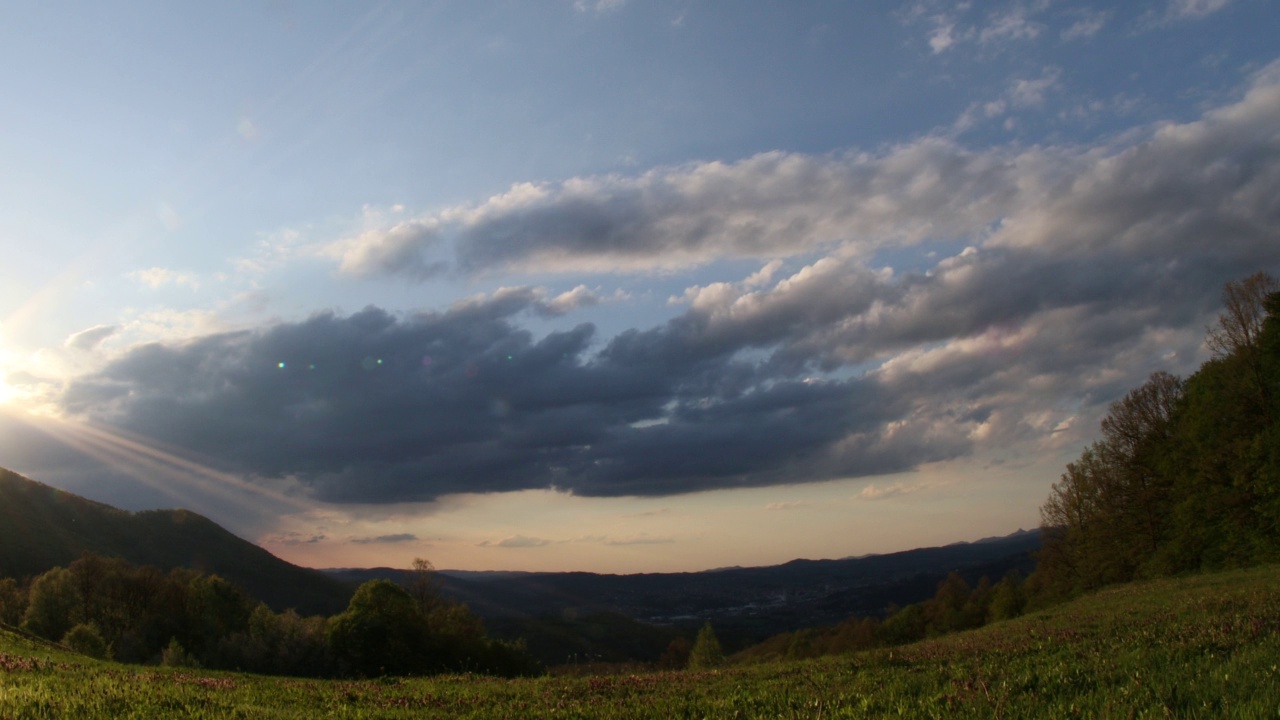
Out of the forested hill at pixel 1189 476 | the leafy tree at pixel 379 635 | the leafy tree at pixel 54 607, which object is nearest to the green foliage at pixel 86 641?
the leafy tree at pixel 379 635

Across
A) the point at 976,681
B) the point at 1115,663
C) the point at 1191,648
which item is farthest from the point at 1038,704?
the point at 1191,648

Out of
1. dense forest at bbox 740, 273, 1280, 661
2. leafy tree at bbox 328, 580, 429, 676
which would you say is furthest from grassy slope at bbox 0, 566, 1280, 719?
leafy tree at bbox 328, 580, 429, 676

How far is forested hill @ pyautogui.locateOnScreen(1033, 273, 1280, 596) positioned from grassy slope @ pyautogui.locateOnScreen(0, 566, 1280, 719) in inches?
1782

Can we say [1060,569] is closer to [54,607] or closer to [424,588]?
[424,588]

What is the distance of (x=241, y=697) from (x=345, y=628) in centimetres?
4920

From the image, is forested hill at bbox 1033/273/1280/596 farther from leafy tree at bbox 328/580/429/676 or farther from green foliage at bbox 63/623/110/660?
green foliage at bbox 63/623/110/660

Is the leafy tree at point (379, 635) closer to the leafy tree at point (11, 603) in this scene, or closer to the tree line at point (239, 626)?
the tree line at point (239, 626)

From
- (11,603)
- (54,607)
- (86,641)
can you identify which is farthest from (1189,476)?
(11,603)

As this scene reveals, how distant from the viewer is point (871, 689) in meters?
11.8

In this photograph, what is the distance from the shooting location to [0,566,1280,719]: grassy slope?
8602mm

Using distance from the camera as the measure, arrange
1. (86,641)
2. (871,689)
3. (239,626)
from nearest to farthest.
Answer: (871,689)
(86,641)
(239,626)

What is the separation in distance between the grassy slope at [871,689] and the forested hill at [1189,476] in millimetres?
45264

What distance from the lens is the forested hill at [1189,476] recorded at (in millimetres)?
51719

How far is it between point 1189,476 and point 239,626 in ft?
308
